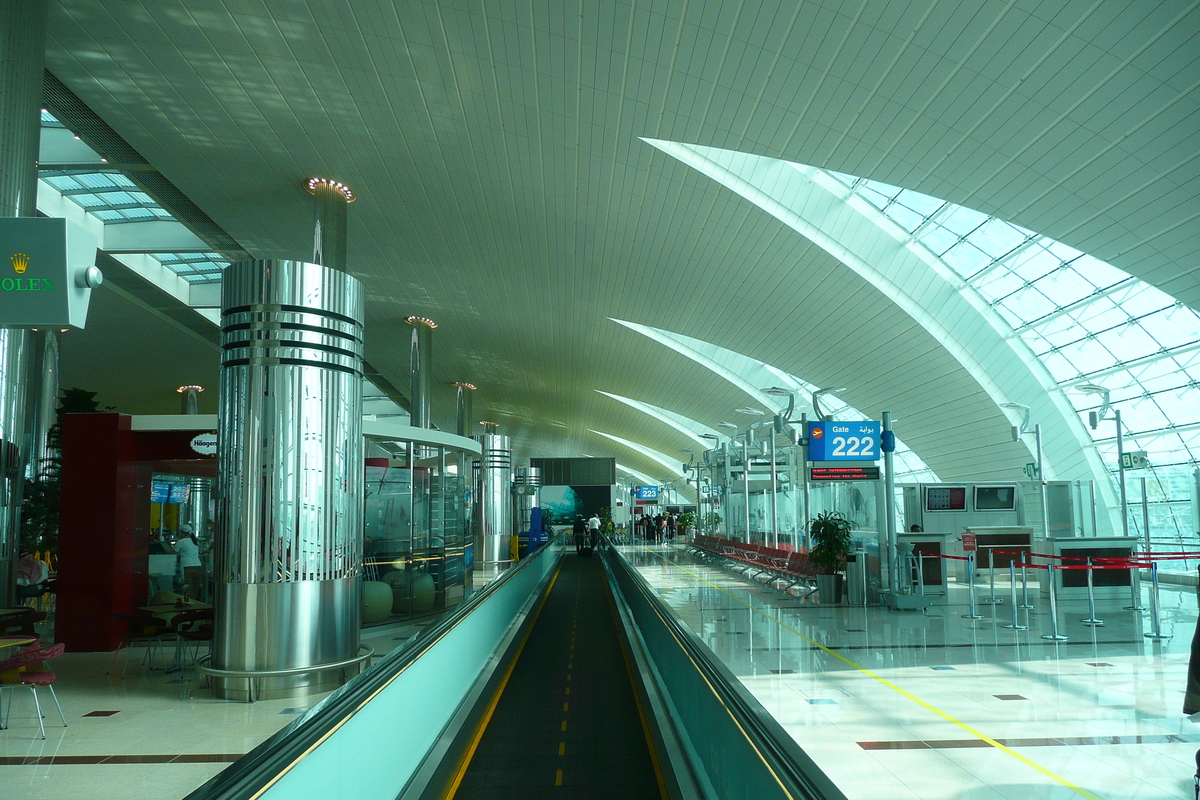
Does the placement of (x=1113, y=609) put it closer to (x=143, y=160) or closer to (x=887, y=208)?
(x=887, y=208)

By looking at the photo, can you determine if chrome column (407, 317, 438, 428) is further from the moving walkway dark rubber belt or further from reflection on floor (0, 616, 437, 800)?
reflection on floor (0, 616, 437, 800)

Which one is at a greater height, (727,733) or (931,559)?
(727,733)

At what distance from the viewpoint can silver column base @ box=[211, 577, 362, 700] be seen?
7.81 m

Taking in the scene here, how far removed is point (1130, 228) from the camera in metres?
14.8

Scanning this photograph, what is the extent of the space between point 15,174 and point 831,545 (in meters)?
13.1

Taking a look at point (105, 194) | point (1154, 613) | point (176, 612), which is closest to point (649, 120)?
point (176, 612)

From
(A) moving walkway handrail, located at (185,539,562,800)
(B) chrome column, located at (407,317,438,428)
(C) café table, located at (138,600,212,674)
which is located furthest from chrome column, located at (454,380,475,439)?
(A) moving walkway handrail, located at (185,539,562,800)

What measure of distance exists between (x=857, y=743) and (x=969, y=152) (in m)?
10.2

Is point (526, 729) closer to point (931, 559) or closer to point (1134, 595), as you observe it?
point (1134, 595)

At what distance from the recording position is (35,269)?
157 inches

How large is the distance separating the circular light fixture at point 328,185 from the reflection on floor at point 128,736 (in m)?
11.2

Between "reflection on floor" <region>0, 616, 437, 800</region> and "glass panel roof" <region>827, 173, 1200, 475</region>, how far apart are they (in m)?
15.4

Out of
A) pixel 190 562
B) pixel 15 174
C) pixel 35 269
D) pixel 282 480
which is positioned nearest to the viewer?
pixel 35 269

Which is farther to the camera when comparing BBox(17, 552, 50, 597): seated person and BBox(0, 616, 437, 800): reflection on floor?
BBox(17, 552, 50, 597): seated person
